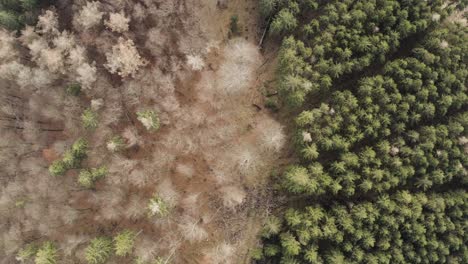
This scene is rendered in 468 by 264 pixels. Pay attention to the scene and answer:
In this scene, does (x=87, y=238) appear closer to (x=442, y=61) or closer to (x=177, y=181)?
(x=177, y=181)

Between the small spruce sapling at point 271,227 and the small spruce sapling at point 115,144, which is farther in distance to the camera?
the small spruce sapling at point 115,144

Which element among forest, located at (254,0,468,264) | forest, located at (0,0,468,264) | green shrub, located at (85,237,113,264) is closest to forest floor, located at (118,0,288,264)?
forest, located at (0,0,468,264)

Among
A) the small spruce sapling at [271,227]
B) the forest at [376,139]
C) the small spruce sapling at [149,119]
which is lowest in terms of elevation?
the small spruce sapling at [271,227]

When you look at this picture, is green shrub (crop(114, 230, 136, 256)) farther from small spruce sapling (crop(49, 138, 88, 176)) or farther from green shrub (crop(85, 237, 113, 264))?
small spruce sapling (crop(49, 138, 88, 176))

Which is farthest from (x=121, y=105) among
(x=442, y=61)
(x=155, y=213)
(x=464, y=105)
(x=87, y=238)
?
(x=464, y=105)

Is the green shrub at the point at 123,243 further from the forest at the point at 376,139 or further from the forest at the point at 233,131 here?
the forest at the point at 376,139

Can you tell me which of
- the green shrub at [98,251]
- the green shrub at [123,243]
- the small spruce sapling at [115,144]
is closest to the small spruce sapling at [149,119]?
the small spruce sapling at [115,144]

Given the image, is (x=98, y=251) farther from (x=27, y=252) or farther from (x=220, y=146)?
(x=220, y=146)
